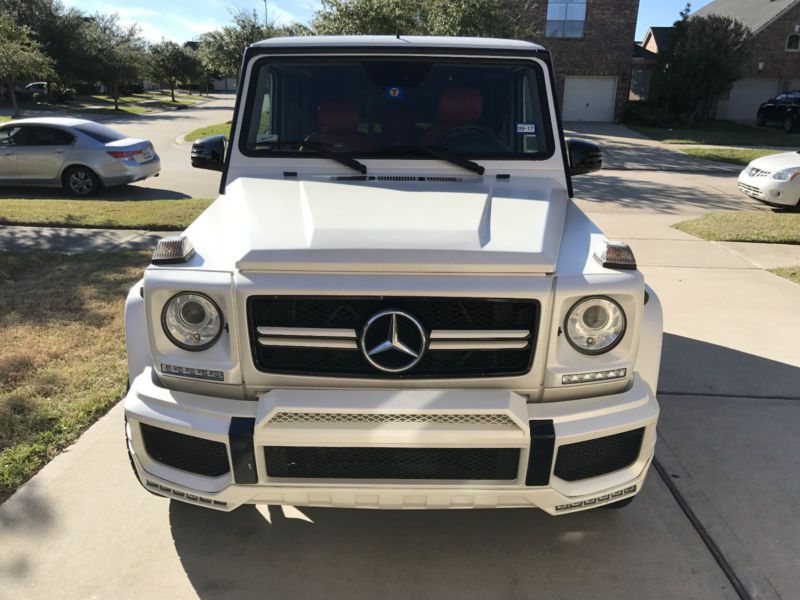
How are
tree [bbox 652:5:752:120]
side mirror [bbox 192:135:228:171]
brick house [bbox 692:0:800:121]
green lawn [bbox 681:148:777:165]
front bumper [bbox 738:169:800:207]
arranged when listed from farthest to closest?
brick house [bbox 692:0:800:121] → tree [bbox 652:5:752:120] → green lawn [bbox 681:148:777:165] → front bumper [bbox 738:169:800:207] → side mirror [bbox 192:135:228:171]

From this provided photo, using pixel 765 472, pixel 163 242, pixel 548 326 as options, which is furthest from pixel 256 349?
pixel 765 472

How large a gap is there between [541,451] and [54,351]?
3685 mm

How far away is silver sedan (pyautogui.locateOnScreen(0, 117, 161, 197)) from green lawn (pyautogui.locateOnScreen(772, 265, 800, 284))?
10.4 meters

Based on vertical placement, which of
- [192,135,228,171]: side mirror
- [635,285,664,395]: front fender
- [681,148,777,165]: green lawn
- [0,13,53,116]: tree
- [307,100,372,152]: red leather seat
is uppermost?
[0,13,53,116]: tree

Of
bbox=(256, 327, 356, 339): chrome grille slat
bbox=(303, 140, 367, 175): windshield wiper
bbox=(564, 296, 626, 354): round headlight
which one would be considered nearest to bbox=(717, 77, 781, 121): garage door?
bbox=(303, 140, 367, 175): windshield wiper

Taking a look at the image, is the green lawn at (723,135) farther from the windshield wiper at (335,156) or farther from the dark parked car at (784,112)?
the windshield wiper at (335,156)

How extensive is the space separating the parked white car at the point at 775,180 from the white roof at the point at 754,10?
27026 mm

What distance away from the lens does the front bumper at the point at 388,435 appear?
7.16ft

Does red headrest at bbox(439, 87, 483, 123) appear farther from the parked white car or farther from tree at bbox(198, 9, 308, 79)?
tree at bbox(198, 9, 308, 79)

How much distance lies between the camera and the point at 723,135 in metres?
26.5

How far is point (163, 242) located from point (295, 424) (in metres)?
0.88

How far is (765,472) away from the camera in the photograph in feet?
10.8

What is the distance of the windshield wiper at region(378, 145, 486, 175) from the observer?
128 inches

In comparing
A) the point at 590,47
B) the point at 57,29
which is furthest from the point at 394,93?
the point at 57,29
